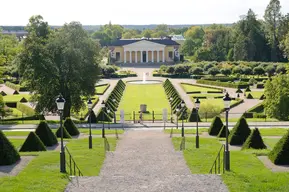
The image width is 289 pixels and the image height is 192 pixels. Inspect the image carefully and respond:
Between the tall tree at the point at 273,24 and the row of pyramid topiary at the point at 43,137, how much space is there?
91.1 metres

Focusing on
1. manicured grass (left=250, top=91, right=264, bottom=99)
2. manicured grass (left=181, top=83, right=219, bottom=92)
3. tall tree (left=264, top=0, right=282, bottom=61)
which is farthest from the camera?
tall tree (left=264, top=0, right=282, bottom=61)

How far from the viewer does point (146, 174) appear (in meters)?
19.6

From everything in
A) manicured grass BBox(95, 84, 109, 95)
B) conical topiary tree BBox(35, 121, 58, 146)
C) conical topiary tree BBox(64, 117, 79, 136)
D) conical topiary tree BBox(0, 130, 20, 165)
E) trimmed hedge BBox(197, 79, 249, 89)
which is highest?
conical topiary tree BBox(0, 130, 20, 165)

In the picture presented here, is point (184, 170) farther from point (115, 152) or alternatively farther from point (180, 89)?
point (180, 89)

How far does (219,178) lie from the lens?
1806 cm

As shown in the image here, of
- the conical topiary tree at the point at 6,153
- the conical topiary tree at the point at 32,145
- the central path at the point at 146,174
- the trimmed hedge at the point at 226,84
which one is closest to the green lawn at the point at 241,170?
the central path at the point at 146,174

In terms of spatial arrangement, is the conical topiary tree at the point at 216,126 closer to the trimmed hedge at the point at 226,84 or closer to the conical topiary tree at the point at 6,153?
the conical topiary tree at the point at 6,153

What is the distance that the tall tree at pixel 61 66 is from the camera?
44094 mm

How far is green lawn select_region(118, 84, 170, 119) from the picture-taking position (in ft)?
189

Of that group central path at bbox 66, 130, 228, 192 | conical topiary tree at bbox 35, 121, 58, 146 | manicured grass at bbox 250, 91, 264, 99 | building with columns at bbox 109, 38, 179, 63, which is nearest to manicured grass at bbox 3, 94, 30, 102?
manicured grass at bbox 250, 91, 264, 99

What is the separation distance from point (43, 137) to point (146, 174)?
10431 mm

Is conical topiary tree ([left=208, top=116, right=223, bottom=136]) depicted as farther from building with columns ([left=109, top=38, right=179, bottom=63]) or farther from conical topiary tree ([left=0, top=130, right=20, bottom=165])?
building with columns ([left=109, top=38, right=179, bottom=63])

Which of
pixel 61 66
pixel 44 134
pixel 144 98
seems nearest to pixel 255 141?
pixel 44 134

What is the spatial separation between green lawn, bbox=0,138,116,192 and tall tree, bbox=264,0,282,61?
311ft
